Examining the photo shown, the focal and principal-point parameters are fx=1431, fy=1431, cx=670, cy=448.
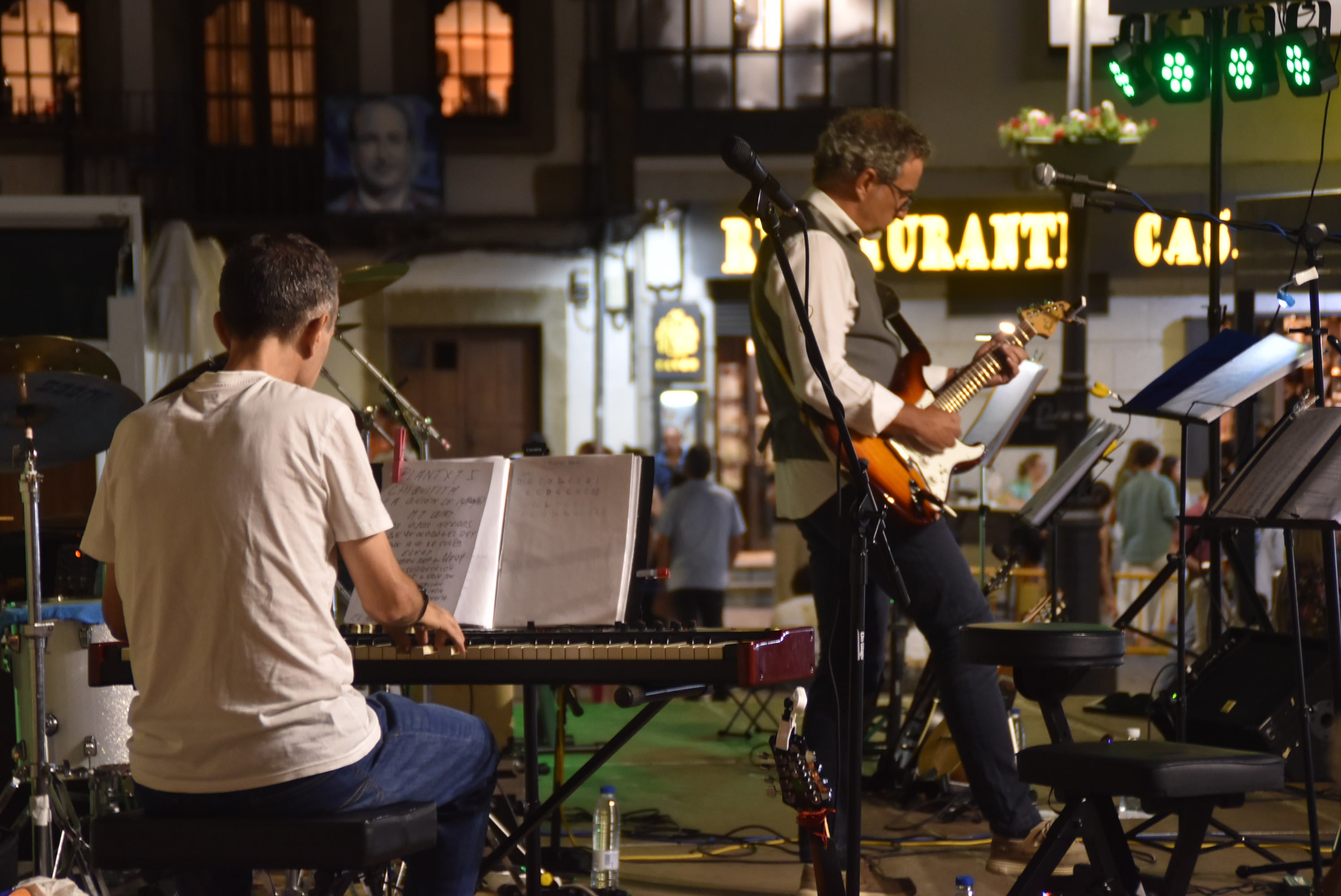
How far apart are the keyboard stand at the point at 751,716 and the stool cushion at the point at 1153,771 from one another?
3.49 meters

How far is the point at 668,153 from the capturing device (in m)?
12.8

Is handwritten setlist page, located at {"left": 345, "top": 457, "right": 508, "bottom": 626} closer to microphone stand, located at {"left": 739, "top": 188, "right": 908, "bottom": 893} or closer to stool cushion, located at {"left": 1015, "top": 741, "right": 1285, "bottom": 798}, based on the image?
microphone stand, located at {"left": 739, "top": 188, "right": 908, "bottom": 893}

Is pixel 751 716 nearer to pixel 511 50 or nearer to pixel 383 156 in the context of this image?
pixel 383 156

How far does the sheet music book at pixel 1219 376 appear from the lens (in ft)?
12.1

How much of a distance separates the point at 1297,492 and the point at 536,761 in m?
1.85

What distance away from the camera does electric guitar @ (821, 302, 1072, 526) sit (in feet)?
11.3

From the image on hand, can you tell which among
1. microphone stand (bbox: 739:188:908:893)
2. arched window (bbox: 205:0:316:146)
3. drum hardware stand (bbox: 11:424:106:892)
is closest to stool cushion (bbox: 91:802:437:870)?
microphone stand (bbox: 739:188:908:893)

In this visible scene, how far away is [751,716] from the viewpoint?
681cm

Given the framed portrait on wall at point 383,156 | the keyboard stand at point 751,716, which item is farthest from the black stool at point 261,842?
the framed portrait on wall at point 383,156

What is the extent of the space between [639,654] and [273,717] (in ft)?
2.25

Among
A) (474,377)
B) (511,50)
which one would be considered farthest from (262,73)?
(474,377)

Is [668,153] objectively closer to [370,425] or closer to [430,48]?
[430,48]

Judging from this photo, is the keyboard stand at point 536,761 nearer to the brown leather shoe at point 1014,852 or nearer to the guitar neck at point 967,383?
the brown leather shoe at point 1014,852

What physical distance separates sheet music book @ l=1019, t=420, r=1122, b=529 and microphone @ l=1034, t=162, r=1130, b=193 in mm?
1288
